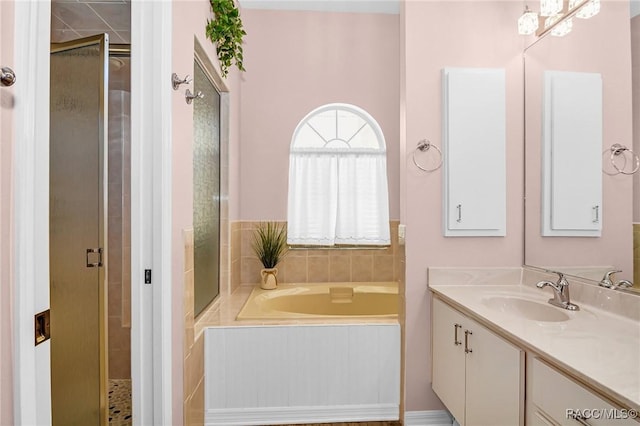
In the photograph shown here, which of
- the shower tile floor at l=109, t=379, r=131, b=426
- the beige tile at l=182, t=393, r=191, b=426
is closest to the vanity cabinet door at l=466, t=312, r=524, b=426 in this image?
the beige tile at l=182, t=393, r=191, b=426

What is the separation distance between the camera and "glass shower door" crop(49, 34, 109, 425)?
62.0 inches

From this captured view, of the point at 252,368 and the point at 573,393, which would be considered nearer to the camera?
the point at 573,393

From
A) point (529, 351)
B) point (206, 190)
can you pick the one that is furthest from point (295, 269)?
point (529, 351)

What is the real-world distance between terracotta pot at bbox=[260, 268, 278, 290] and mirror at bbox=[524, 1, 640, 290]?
1.85m

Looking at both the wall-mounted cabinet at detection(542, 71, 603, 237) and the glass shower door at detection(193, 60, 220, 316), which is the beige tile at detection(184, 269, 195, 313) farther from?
the wall-mounted cabinet at detection(542, 71, 603, 237)

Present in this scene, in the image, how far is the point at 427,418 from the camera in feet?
6.56

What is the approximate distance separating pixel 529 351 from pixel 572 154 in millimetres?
1039

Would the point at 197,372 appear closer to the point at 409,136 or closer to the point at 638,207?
the point at 409,136

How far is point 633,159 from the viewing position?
138 cm

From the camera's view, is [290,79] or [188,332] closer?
[188,332]

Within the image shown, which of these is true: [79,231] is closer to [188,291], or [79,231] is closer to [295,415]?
[188,291]

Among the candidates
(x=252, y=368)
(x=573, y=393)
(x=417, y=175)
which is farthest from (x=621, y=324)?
(x=252, y=368)

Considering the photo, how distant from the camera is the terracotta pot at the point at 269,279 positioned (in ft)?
9.33

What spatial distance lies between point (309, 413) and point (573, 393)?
4.84 feet
